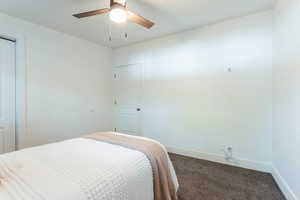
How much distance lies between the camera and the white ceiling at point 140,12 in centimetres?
220

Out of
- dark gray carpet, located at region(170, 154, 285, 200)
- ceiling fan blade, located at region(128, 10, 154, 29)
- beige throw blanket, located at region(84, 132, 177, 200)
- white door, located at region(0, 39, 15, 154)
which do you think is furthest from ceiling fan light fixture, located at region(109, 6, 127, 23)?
dark gray carpet, located at region(170, 154, 285, 200)

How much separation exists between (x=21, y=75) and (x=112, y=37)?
1890mm

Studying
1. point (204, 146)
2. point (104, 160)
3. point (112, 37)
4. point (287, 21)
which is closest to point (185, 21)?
point (287, 21)

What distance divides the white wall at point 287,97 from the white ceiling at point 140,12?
62 centimetres

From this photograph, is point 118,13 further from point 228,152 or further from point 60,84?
point 228,152

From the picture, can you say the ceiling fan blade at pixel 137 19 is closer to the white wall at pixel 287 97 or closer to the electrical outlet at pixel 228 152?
the white wall at pixel 287 97

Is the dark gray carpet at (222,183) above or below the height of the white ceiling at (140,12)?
below

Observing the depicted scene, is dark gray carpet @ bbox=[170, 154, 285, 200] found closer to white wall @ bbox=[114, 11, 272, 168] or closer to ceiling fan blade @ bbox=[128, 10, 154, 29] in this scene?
white wall @ bbox=[114, 11, 272, 168]

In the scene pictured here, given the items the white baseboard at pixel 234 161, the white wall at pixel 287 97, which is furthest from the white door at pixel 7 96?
the white wall at pixel 287 97

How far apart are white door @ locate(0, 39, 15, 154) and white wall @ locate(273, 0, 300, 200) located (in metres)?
3.96

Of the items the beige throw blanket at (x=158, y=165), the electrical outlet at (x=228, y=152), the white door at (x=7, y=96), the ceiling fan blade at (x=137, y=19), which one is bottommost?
the electrical outlet at (x=228, y=152)

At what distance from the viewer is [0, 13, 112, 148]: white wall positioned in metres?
2.69

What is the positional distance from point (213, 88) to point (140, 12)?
1857 millimetres

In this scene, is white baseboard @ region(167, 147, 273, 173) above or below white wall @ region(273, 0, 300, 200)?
below
